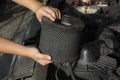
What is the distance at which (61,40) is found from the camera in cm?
120

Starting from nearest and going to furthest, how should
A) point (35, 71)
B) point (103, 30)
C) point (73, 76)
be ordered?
1. point (73, 76)
2. point (35, 71)
3. point (103, 30)

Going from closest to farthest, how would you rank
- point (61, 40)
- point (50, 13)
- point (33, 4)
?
point (61, 40), point (50, 13), point (33, 4)

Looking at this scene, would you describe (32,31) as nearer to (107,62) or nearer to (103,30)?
(103,30)

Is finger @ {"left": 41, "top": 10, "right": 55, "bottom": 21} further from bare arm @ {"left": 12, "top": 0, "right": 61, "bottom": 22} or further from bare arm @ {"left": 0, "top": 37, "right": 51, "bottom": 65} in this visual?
bare arm @ {"left": 0, "top": 37, "right": 51, "bottom": 65}

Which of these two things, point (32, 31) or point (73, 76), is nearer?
point (73, 76)

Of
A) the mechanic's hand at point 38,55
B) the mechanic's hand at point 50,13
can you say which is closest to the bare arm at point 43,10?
the mechanic's hand at point 50,13

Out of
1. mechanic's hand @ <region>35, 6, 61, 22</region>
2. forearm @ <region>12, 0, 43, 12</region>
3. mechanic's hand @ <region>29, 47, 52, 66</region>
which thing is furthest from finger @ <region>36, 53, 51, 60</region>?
forearm @ <region>12, 0, 43, 12</region>

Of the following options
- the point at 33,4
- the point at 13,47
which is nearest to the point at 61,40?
the point at 13,47

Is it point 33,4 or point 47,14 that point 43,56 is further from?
point 33,4

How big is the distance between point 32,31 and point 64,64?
0.64m

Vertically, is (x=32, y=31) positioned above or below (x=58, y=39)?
below

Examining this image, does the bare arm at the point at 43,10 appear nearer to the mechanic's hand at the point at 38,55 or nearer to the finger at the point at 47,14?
the finger at the point at 47,14

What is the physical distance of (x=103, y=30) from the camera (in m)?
1.63

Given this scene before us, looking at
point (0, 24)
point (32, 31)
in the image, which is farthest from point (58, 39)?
point (0, 24)
